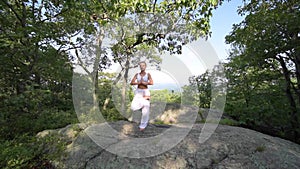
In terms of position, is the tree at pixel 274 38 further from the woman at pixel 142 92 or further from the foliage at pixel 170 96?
the foliage at pixel 170 96

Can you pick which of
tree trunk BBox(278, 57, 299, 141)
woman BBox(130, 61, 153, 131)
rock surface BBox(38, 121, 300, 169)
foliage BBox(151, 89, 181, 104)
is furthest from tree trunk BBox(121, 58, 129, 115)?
tree trunk BBox(278, 57, 299, 141)

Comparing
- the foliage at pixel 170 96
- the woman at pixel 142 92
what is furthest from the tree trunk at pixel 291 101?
the foliage at pixel 170 96

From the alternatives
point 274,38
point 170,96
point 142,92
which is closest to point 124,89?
point 170,96

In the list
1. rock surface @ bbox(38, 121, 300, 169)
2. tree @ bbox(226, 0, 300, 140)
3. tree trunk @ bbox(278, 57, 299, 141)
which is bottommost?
rock surface @ bbox(38, 121, 300, 169)

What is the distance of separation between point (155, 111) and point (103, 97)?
5247 mm

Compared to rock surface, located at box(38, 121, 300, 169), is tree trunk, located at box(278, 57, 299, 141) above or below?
above

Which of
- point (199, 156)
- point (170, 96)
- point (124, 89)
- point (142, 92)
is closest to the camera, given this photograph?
point (199, 156)

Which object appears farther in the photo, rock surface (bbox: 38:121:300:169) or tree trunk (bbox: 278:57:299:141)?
tree trunk (bbox: 278:57:299:141)

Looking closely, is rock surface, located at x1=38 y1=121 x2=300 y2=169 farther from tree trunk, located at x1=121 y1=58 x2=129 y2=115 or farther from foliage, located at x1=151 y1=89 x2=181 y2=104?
foliage, located at x1=151 y1=89 x2=181 y2=104

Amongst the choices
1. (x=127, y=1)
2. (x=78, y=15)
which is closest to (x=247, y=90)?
(x=127, y=1)

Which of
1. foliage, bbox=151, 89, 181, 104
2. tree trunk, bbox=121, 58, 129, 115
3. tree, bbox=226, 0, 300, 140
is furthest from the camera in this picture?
foliage, bbox=151, 89, 181, 104

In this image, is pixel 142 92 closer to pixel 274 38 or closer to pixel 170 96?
pixel 274 38

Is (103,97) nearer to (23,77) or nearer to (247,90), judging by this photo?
(23,77)

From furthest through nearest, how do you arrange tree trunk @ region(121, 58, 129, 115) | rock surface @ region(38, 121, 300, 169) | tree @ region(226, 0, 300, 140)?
1. tree trunk @ region(121, 58, 129, 115)
2. tree @ region(226, 0, 300, 140)
3. rock surface @ region(38, 121, 300, 169)
